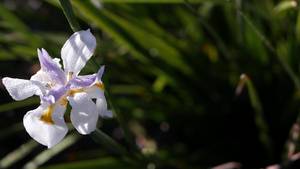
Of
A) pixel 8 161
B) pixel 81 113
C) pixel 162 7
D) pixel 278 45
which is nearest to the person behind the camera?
pixel 81 113

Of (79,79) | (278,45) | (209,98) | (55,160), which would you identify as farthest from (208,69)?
(79,79)

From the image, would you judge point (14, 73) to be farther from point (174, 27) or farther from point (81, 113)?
point (81, 113)

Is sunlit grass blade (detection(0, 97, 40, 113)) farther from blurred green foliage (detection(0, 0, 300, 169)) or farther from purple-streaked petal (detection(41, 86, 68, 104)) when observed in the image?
purple-streaked petal (detection(41, 86, 68, 104))

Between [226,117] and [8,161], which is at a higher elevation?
[226,117]

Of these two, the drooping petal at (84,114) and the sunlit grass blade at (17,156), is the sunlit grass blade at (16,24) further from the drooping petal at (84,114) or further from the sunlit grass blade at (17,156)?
the drooping petal at (84,114)

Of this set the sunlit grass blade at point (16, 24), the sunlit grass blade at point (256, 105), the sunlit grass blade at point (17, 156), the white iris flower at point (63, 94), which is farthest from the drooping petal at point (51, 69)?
the sunlit grass blade at point (17, 156)

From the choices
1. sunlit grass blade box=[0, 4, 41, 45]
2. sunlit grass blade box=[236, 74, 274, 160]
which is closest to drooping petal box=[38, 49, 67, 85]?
sunlit grass blade box=[236, 74, 274, 160]

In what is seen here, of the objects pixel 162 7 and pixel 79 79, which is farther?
pixel 162 7
